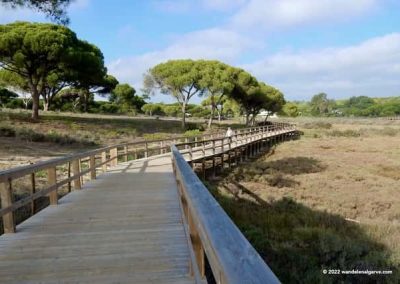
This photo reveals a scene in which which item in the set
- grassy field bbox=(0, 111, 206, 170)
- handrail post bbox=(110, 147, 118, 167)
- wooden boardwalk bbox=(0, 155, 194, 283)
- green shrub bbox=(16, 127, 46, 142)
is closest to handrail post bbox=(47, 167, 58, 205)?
wooden boardwalk bbox=(0, 155, 194, 283)

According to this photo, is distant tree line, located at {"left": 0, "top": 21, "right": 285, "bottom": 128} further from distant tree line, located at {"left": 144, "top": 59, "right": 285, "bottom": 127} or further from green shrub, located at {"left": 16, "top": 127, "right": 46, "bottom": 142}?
green shrub, located at {"left": 16, "top": 127, "right": 46, "bottom": 142}

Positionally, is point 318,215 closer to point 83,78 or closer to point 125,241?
point 125,241

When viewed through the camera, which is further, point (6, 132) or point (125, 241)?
point (6, 132)

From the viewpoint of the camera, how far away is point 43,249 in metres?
4.98

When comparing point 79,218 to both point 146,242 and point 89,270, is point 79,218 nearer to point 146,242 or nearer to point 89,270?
point 146,242

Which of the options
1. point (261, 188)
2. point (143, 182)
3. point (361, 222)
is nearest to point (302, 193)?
point (261, 188)

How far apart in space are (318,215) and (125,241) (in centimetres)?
706

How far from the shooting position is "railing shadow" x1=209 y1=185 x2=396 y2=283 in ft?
22.0

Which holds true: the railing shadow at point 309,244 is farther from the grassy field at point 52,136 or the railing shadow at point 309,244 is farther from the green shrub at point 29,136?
the green shrub at point 29,136

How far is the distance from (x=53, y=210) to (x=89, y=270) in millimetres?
3435

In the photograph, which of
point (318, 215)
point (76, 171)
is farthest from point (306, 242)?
point (76, 171)

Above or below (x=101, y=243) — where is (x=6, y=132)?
above

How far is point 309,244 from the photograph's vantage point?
8.36 m

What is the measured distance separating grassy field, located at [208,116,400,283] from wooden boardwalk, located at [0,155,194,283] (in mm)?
2175
